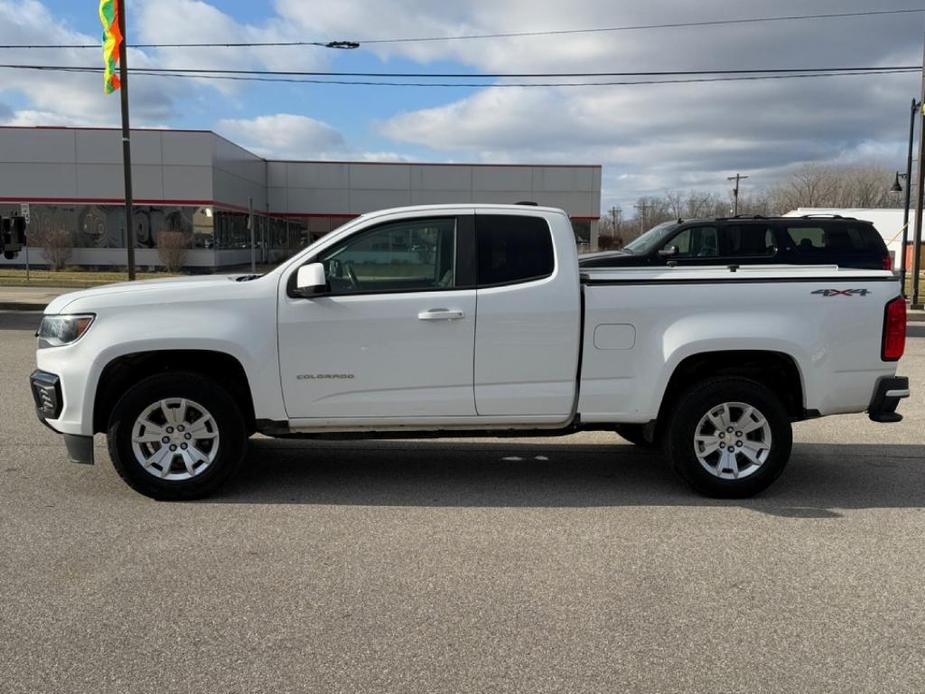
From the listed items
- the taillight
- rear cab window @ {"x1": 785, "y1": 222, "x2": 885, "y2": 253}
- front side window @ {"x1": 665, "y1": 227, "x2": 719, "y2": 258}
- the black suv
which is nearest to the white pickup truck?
the taillight

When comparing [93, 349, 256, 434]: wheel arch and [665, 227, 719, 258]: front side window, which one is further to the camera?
[665, 227, 719, 258]: front side window

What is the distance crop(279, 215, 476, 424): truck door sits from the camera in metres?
5.11

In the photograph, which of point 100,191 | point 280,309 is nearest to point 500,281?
point 280,309

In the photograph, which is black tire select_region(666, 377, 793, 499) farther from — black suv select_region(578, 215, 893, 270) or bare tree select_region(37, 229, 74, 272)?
bare tree select_region(37, 229, 74, 272)

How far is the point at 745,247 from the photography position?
41.4ft

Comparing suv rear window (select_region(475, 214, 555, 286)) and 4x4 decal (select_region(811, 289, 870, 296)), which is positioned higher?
suv rear window (select_region(475, 214, 555, 286))

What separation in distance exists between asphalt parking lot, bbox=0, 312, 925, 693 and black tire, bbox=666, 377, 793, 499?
0.13m

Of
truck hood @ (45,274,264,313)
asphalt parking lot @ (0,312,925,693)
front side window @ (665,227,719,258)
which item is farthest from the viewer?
front side window @ (665,227,719,258)

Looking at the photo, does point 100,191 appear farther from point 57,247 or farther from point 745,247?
point 745,247

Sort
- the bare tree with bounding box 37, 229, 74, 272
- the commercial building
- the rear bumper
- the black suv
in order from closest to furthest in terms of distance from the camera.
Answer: the rear bumper < the black suv < the bare tree with bounding box 37, 229, 74, 272 < the commercial building

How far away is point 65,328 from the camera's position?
16.7 feet

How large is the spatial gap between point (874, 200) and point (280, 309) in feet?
327

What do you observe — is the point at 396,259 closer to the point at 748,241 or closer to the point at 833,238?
the point at 748,241

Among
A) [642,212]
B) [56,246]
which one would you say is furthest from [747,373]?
[642,212]
